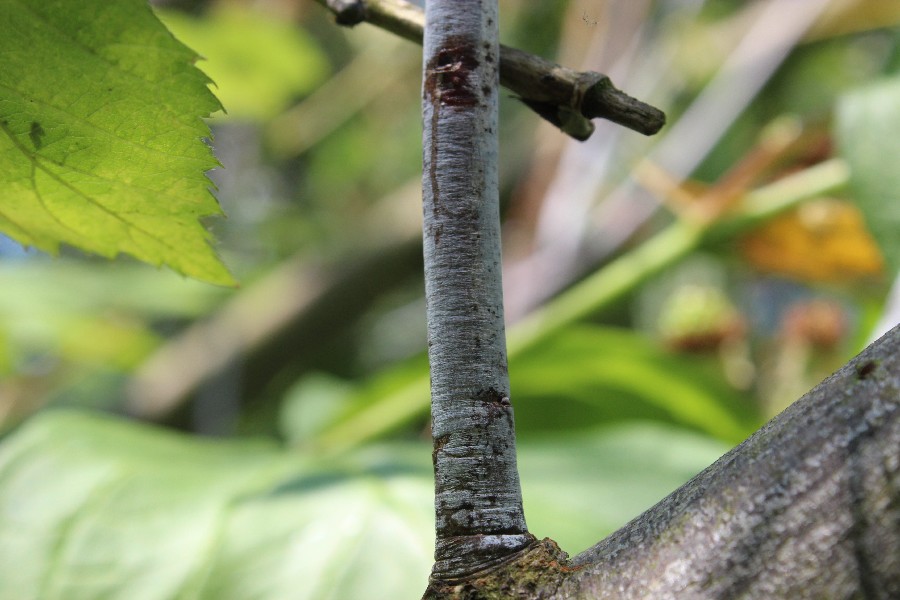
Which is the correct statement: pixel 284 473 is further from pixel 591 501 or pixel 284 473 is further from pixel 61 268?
pixel 61 268

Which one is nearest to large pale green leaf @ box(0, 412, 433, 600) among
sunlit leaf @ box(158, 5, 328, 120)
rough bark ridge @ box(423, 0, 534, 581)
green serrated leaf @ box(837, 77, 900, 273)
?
rough bark ridge @ box(423, 0, 534, 581)

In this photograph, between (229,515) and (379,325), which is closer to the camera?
(229,515)

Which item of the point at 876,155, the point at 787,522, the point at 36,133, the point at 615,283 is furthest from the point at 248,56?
the point at 787,522

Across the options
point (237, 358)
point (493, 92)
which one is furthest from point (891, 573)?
point (237, 358)

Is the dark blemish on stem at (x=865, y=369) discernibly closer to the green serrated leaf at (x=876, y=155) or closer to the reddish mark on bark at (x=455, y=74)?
the reddish mark on bark at (x=455, y=74)

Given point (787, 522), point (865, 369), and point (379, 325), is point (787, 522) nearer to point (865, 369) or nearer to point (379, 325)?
point (865, 369)

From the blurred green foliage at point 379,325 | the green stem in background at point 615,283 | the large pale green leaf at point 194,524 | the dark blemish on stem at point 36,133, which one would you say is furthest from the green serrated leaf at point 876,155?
the dark blemish on stem at point 36,133
